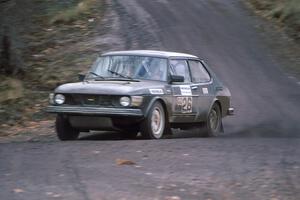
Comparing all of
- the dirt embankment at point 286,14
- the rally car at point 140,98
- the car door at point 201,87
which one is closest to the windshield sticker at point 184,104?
the rally car at point 140,98

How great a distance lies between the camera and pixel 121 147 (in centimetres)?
1020

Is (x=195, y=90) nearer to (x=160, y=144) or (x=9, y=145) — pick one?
(x=160, y=144)

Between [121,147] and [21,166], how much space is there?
192cm

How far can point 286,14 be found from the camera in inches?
1052

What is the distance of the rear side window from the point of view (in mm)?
13508

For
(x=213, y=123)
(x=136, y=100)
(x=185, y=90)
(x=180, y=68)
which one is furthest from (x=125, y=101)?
(x=213, y=123)

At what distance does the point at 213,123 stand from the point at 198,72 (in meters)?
1.02

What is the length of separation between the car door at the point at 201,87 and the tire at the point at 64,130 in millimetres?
2293

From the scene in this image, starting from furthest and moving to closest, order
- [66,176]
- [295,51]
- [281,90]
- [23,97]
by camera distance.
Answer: [295,51], [281,90], [23,97], [66,176]

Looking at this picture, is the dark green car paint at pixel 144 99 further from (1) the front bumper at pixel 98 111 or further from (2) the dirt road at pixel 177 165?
(2) the dirt road at pixel 177 165

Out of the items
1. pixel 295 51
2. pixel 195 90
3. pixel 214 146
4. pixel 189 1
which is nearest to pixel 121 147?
pixel 214 146

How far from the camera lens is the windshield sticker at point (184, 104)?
12.5 metres

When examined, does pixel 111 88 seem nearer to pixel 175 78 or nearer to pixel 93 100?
pixel 93 100

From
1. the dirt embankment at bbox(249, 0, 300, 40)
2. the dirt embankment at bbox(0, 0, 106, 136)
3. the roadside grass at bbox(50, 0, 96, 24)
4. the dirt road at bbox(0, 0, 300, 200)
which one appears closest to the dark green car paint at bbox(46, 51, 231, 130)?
the dirt road at bbox(0, 0, 300, 200)
